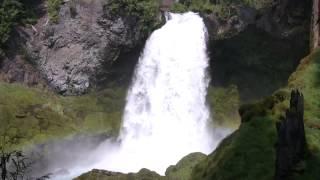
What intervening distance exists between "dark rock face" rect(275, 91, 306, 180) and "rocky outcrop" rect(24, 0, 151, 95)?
24.9m

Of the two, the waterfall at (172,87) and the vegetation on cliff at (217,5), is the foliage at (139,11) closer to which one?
the waterfall at (172,87)

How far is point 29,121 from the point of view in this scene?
131ft

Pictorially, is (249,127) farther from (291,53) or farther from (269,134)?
(291,53)

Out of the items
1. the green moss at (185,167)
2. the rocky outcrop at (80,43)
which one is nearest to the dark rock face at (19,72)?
the rocky outcrop at (80,43)

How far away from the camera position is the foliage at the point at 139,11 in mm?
40438

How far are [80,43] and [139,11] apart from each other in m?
5.15

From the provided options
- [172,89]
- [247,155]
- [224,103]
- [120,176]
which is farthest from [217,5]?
[247,155]

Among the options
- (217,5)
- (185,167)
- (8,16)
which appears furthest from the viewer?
(8,16)

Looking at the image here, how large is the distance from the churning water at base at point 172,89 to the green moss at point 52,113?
5.56 ft

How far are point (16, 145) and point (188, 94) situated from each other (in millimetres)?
13075

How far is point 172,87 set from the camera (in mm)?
41719

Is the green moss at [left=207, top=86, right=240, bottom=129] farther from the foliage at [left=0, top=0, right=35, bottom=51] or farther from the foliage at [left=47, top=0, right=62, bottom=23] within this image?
the foliage at [left=0, top=0, right=35, bottom=51]

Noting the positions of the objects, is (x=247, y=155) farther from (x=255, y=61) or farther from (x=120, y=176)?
(x=255, y=61)

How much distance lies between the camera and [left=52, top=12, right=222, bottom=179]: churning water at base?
4109 centimetres
